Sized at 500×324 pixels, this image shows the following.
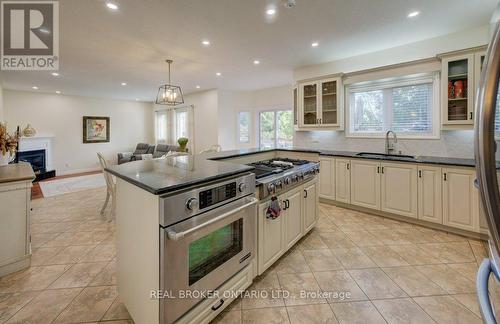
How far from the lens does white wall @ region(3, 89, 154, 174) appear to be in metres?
6.97

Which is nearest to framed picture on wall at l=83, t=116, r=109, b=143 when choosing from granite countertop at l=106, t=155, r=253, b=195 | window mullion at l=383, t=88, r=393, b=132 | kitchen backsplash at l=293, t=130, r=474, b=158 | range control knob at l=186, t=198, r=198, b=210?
kitchen backsplash at l=293, t=130, r=474, b=158

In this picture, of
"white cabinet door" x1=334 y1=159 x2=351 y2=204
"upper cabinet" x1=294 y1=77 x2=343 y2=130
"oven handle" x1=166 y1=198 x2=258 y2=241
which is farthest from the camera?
"upper cabinet" x1=294 y1=77 x2=343 y2=130

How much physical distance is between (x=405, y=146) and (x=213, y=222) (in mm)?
3799

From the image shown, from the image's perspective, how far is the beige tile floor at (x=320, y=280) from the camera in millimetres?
1680

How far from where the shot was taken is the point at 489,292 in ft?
2.50

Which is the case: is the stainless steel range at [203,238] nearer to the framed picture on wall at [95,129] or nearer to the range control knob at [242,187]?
the range control knob at [242,187]

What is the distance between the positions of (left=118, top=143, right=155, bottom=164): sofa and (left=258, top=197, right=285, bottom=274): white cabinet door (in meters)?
7.42

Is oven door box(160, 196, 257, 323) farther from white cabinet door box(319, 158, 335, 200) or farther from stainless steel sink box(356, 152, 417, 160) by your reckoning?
stainless steel sink box(356, 152, 417, 160)

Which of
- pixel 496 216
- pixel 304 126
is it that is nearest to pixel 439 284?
pixel 496 216

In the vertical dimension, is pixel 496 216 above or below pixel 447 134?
below

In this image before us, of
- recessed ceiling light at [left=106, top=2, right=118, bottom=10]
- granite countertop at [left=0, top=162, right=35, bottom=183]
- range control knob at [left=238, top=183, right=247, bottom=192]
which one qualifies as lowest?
range control knob at [left=238, top=183, right=247, bottom=192]

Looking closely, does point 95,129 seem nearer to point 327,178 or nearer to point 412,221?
point 327,178

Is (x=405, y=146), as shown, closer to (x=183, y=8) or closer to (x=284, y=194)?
(x=284, y=194)

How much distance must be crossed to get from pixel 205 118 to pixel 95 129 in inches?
173
